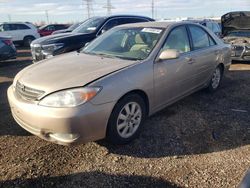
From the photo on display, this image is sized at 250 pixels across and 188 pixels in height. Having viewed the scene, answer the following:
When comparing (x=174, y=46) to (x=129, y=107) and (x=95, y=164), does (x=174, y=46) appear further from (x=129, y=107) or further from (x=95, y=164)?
(x=95, y=164)

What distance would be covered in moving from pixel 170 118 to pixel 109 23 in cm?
484

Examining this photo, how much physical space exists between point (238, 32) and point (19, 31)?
45.4ft

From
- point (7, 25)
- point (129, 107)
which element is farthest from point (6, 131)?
point (7, 25)

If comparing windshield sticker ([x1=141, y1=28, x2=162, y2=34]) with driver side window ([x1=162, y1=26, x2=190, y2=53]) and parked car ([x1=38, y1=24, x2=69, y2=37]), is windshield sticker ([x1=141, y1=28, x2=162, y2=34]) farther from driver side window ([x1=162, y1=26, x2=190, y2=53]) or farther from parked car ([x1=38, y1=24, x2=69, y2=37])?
parked car ([x1=38, y1=24, x2=69, y2=37])

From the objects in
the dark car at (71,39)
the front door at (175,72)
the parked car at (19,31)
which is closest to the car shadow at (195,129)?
the front door at (175,72)

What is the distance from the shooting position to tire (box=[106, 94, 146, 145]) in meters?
3.39

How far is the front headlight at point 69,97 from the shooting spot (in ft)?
10.1

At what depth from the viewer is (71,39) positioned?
756 cm

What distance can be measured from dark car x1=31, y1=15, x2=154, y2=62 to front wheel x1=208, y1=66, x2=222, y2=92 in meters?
3.67

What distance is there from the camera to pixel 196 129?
4.22 meters

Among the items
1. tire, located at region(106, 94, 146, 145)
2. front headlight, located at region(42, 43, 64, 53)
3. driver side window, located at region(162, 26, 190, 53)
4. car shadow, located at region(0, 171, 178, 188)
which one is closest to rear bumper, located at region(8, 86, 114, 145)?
tire, located at region(106, 94, 146, 145)

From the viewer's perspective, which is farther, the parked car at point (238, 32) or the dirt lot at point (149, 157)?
the parked car at point (238, 32)

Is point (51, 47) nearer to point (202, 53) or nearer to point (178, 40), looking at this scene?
point (178, 40)

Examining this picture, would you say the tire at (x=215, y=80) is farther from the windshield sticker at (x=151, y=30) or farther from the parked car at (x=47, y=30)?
the parked car at (x=47, y=30)
